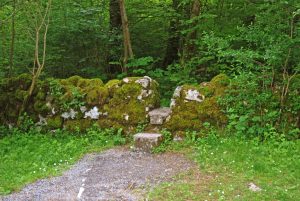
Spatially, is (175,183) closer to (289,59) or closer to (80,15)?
(289,59)

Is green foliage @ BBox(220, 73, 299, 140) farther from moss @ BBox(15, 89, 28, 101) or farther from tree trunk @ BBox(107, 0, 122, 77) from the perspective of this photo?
moss @ BBox(15, 89, 28, 101)

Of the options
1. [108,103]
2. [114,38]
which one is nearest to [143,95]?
[108,103]

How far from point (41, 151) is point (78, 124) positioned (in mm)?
1356

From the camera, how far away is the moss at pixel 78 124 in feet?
29.4

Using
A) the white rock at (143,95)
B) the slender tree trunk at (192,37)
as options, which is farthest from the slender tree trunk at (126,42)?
the white rock at (143,95)

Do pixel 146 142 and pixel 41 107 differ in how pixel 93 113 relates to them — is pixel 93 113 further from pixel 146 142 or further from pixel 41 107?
pixel 146 142

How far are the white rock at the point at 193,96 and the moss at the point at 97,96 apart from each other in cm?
182

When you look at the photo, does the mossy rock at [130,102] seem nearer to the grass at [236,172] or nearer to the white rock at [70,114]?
the white rock at [70,114]

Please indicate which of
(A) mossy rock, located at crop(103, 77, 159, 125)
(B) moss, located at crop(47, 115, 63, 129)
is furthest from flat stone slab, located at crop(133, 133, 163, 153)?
(B) moss, located at crop(47, 115, 63, 129)

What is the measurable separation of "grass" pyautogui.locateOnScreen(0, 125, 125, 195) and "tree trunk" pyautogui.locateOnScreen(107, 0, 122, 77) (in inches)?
135

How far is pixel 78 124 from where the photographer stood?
900 centimetres

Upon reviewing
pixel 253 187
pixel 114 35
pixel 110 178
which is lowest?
pixel 110 178

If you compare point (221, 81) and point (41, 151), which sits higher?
point (221, 81)

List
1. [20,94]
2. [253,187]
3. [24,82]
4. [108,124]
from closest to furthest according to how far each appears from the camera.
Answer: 1. [253,187]
2. [108,124]
3. [20,94]
4. [24,82]
